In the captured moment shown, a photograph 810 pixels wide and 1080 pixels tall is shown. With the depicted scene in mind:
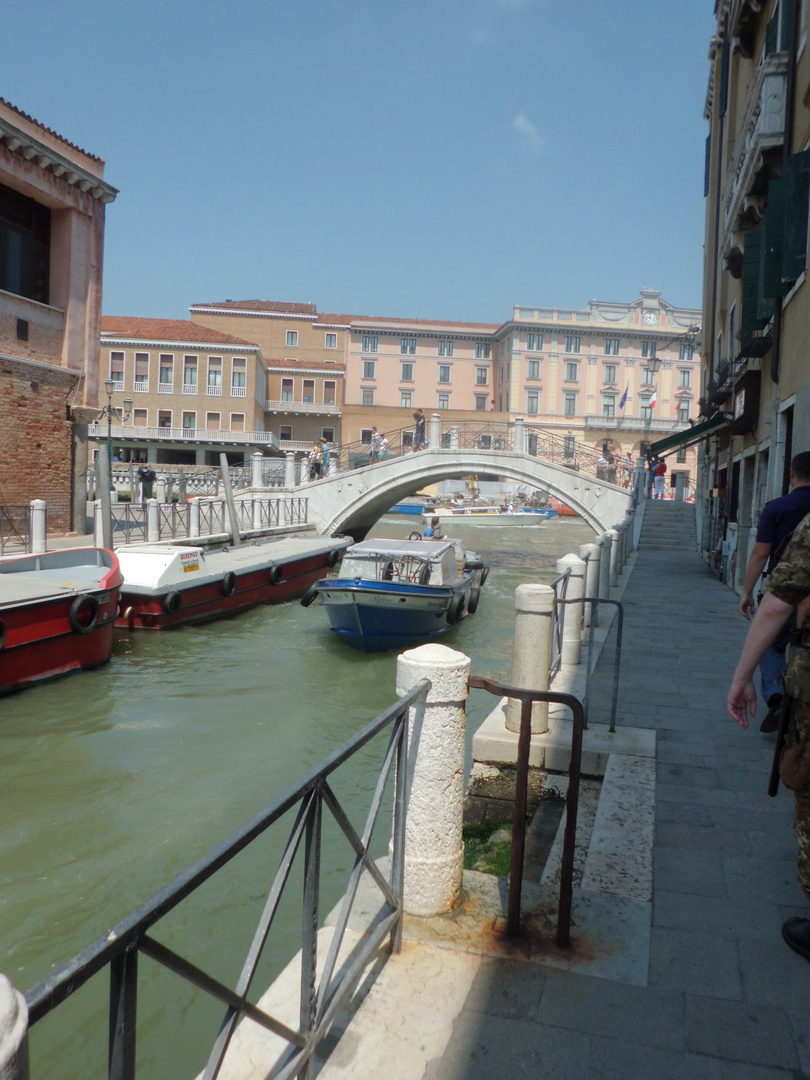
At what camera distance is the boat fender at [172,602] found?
13.7 m

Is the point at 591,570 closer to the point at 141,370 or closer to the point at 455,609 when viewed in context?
the point at 455,609

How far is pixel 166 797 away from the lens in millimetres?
6898

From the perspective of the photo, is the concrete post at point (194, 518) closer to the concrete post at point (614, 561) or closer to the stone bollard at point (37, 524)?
the stone bollard at point (37, 524)

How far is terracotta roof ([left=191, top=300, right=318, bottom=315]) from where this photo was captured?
58.9 meters

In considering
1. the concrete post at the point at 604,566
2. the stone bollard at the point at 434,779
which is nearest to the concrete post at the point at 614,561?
the concrete post at the point at 604,566

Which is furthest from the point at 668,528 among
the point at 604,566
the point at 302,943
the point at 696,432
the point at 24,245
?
the point at 302,943

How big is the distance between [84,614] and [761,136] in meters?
10.4

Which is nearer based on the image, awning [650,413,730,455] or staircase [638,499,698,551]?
awning [650,413,730,455]

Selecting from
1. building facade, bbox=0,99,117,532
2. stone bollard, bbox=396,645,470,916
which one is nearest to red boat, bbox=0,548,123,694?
building facade, bbox=0,99,117,532

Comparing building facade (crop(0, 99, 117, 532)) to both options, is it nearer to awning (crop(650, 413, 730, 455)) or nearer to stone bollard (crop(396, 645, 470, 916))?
awning (crop(650, 413, 730, 455))

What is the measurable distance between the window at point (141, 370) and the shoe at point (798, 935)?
1992 inches

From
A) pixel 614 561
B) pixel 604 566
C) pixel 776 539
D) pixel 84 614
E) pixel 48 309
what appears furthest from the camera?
pixel 48 309

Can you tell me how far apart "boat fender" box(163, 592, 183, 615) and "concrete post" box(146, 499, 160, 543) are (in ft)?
14.5

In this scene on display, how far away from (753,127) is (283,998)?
11.7 m
